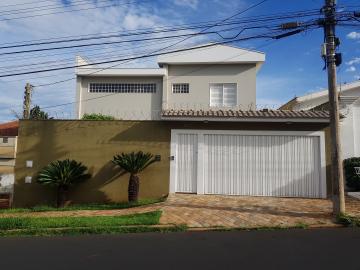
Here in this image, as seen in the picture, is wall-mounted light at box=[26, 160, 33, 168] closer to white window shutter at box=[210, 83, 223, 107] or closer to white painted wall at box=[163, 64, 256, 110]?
white painted wall at box=[163, 64, 256, 110]

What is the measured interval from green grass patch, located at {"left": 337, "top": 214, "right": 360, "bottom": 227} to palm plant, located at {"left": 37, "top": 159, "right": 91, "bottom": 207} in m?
8.37

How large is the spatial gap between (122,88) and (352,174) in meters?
14.0

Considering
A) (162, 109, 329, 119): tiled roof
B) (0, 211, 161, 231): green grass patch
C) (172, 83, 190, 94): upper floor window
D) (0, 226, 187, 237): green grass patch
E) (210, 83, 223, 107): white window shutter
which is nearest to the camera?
(0, 226, 187, 237): green grass patch

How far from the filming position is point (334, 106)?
33.2 ft

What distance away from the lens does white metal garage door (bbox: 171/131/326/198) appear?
13359 mm

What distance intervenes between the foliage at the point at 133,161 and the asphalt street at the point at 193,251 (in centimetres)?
438

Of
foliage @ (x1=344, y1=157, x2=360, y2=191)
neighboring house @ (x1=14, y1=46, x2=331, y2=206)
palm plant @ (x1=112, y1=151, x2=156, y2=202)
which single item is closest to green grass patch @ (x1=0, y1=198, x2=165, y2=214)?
palm plant @ (x1=112, y1=151, x2=156, y2=202)

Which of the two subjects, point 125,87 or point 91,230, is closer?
point 91,230

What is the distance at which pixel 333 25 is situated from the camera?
10430mm

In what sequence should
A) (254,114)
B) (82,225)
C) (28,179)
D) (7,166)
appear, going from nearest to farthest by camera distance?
(82,225) → (254,114) → (28,179) → (7,166)

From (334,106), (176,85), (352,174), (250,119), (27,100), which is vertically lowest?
(352,174)

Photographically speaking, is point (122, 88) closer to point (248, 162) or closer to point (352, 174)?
point (248, 162)

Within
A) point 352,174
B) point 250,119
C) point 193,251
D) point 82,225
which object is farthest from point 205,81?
point 193,251

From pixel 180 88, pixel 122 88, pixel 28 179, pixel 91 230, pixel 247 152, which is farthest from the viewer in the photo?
pixel 122 88
